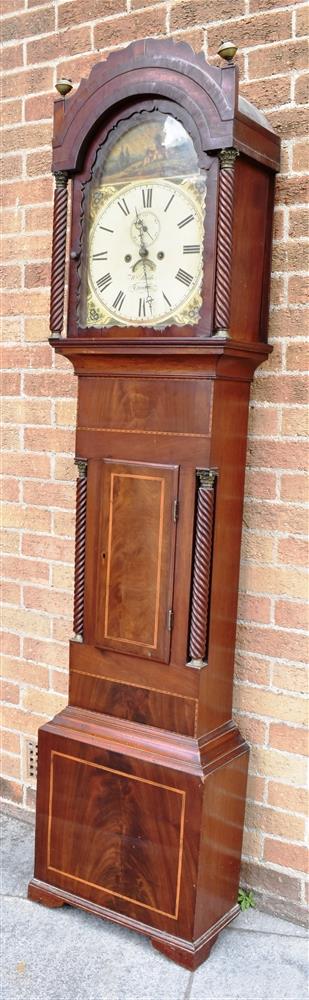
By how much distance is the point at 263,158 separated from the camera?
6.28 feet

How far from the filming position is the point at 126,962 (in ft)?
6.64

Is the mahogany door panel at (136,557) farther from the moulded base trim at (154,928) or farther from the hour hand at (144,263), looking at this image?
the moulded base trim at (154,928)

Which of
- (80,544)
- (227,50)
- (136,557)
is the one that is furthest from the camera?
(80,544)

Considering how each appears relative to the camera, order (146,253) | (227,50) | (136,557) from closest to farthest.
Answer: (227,50) < (146,253) < (136,557)

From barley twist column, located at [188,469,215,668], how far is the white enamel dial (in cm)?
37

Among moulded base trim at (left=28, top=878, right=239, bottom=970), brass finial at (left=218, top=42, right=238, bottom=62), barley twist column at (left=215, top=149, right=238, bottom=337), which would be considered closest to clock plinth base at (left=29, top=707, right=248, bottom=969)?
moulded base trim at (left=28, top=878, right=239, bottom=970)

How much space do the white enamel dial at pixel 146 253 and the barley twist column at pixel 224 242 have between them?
5 cm

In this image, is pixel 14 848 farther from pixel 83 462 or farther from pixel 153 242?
pixel 153 242

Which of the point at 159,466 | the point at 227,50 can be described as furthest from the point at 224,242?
the point at 159,466

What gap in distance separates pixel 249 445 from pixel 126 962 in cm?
122

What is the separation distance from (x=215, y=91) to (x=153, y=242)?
31 cm

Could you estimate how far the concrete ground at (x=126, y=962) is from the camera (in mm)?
1937

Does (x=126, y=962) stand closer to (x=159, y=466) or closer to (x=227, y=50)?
(x=159, y=466)

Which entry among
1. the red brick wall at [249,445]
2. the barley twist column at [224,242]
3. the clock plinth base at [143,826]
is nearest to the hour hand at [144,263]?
the barley twist column at [224,242]
